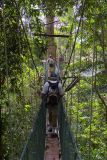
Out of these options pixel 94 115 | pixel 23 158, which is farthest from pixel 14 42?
pixel 94 115

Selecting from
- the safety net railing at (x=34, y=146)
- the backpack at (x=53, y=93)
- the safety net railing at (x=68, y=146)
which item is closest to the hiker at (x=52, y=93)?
the backpack at (x=53, y=93)

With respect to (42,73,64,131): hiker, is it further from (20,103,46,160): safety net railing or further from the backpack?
(20,103,46,160): safety net railing

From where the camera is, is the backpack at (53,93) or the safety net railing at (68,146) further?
the backpack at (53,93)

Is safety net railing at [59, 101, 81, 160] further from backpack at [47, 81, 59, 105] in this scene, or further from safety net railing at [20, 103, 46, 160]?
backpack at [47, 81, 59, 105]

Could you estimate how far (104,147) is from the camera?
6.34m

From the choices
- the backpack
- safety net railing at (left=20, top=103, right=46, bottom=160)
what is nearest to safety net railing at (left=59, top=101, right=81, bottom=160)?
safety net railing at (left=20, top=103, right=46, bottom=160)

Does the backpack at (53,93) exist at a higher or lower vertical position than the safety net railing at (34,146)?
higher

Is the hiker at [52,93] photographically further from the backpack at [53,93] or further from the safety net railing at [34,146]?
the safety net railing at [34,146]

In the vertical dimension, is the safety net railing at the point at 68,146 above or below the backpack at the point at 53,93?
below

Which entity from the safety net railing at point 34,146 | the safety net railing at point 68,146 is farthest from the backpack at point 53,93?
the safety net railing at point 68,146

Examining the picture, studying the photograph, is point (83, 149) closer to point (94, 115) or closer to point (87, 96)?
point (94, 115)

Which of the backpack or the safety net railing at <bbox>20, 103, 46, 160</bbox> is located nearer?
the safety net railing at <bbox>20, 103, 46, 160</bbox>

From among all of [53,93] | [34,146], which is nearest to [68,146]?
[34,146]

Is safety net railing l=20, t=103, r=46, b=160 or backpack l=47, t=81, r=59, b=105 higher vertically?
backpack l=47, t=81, r=59, b=105
